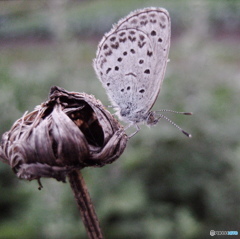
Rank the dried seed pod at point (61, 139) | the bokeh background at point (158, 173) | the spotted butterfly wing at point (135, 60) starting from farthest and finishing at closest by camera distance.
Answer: the bokeh background at point (158, 173), the spotted butterfly wing at point (135, 60), the dried seed pod at point (61, 139)

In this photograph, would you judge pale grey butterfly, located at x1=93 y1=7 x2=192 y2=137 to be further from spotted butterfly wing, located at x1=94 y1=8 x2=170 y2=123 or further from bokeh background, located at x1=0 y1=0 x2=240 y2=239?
bokeh background, located at x1=0 y1=0 x2=240 y2=239

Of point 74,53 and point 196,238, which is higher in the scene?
point 74,53

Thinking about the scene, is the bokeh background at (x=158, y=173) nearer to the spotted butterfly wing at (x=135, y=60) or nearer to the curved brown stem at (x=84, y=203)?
the spotted butterfly wing at (x=135, y=60)

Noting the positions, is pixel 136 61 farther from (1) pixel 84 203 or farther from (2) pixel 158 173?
(2) pixel 158 173

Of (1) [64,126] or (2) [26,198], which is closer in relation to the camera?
(1) [64,126]

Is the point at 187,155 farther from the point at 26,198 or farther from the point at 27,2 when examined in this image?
the point at 27,2

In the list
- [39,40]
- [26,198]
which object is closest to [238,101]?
[26,198]

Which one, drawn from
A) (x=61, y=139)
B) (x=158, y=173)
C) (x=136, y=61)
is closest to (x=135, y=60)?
(x=136, y=61)

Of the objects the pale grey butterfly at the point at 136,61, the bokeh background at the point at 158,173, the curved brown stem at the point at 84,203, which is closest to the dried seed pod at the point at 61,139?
the curved brown stem at the point at 84,203

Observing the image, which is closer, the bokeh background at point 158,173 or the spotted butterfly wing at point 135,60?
the spotted butterfly wing at point 135,60
